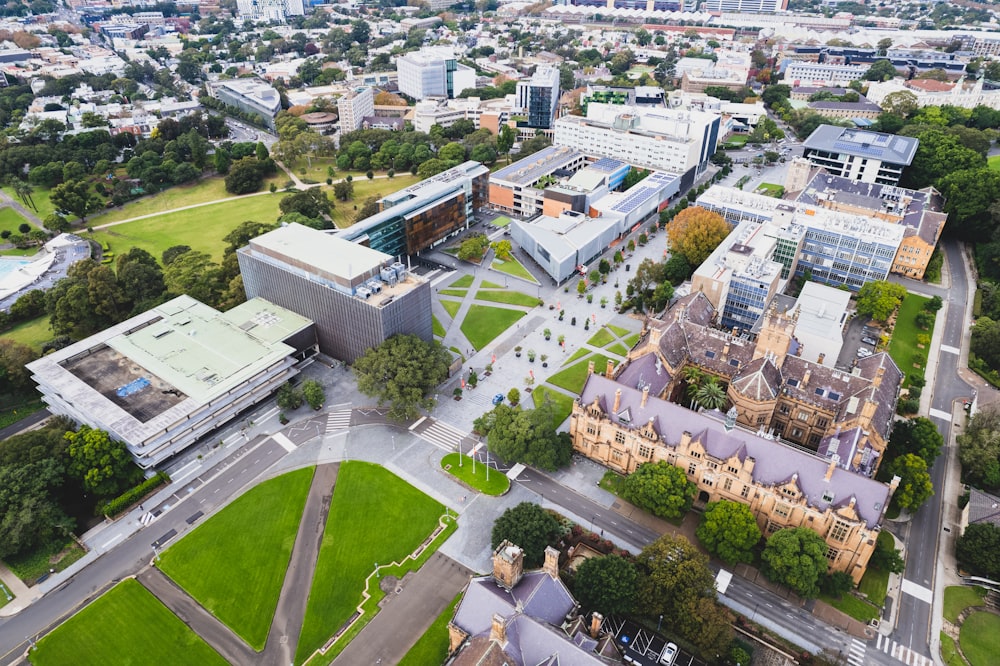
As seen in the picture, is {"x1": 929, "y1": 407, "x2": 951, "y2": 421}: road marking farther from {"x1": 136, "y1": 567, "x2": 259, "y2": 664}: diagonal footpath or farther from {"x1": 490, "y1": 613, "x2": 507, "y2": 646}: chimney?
{"x1": 136, "y1": 567, "x2": 259, "y2": 664}: diagonal footpath

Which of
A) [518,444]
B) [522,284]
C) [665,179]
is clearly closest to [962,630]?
[518,444]

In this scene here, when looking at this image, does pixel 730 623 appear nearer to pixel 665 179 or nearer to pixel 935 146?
pixel 665 179

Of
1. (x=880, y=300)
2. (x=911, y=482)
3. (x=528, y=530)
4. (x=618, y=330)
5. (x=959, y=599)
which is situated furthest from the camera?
(x=618, y=330)

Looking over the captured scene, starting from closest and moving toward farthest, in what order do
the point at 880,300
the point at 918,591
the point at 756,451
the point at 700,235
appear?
the point at 918,591, the point at 756,451, the point at 880,300, the point at 700,235

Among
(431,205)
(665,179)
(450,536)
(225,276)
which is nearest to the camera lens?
(450,536)

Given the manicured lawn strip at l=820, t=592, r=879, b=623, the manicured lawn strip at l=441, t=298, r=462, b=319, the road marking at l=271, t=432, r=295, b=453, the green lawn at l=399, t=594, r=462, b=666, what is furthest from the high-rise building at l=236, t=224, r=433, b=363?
the manicured lawn strip at l=820, t=592, r=879, b=623

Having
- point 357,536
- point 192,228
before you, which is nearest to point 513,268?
point 357,536

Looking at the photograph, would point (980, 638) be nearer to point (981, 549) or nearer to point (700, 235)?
point (981, 549)
